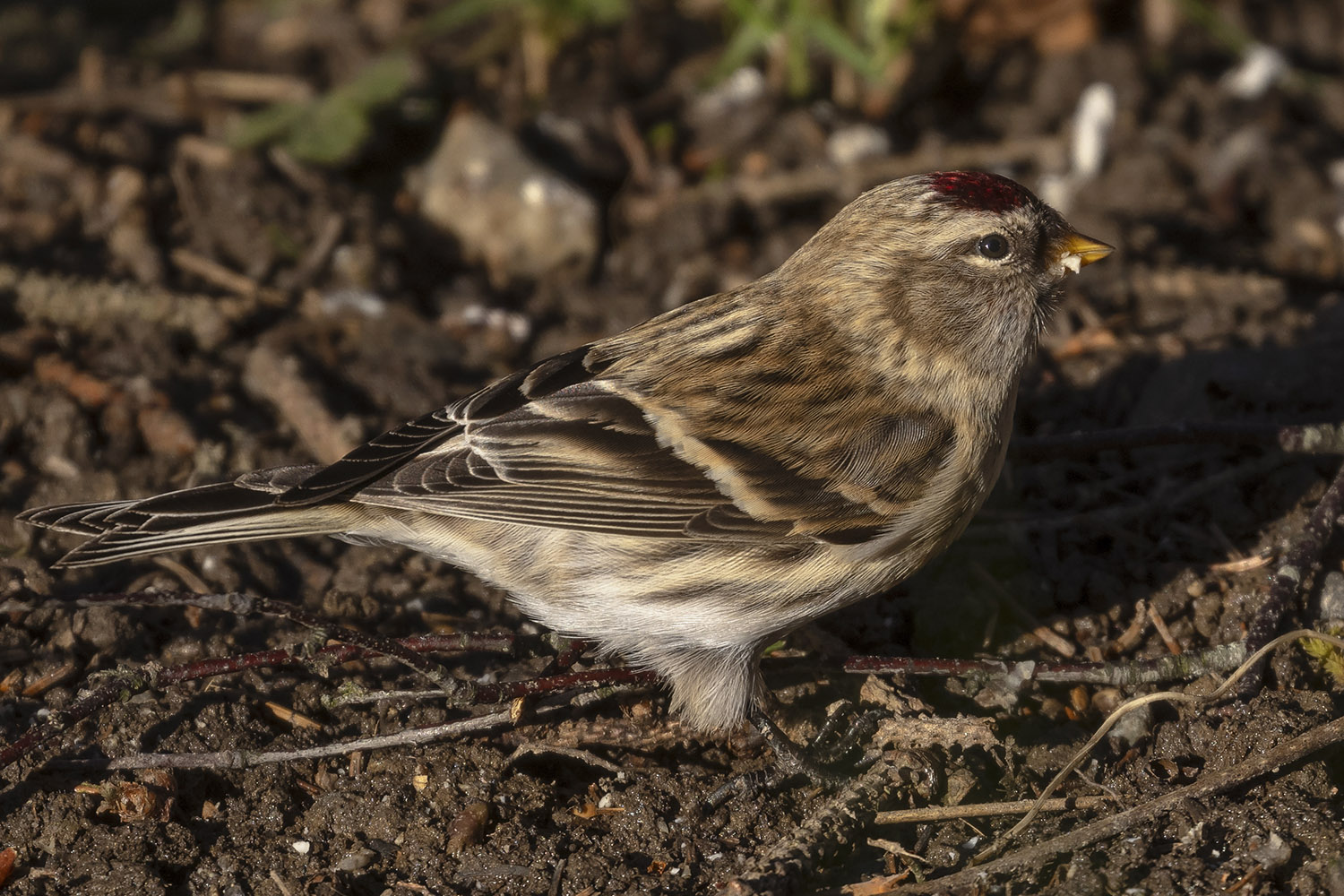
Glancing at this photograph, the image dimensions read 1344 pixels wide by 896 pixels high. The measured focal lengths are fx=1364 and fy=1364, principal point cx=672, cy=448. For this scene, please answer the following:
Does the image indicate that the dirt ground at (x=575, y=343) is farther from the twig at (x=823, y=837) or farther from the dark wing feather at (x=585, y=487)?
the dark wing feather at (x=585, y=487)

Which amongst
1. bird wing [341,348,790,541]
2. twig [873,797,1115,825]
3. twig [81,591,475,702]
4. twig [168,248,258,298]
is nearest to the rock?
twig [168,248,258,298]

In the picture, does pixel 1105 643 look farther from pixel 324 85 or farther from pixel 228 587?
pixel 324 85

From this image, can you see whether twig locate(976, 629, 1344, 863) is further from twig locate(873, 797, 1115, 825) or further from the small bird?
the small bird

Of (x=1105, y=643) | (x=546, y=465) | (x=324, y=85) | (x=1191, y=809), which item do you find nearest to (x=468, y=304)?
(x=324, y=85)

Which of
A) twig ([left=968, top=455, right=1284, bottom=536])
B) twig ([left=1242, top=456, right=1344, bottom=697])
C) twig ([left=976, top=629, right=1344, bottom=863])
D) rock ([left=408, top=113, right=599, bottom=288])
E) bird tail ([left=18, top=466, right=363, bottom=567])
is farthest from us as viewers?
rock ([left=408, top=113, right=599, bottom=288])

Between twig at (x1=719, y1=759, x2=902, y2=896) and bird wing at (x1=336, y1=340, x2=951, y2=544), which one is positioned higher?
bird wing at (x1=336, y1=340, x2=951, y2=544)

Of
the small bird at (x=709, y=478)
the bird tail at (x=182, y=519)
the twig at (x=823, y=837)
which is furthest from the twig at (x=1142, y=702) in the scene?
the bird tail at (x=182, y=519)

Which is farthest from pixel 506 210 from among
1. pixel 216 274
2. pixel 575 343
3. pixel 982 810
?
pixel 982 810
